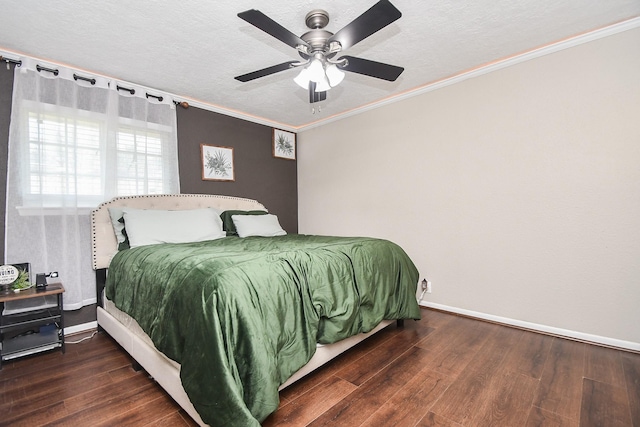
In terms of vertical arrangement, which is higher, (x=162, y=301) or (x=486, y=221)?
(x=486, y=221)

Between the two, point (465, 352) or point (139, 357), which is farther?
point (465, 352)

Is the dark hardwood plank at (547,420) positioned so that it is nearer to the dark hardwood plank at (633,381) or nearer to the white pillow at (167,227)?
the dark hardwood plank at (633,381)

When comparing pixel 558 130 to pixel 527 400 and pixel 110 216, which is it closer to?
pixel 527 400

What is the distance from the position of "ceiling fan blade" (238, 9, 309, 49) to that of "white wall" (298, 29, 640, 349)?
1.97 m

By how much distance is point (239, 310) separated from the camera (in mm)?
1310

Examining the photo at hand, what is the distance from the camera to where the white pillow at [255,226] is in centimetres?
313

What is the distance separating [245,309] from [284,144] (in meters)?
3.48

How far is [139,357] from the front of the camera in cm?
186

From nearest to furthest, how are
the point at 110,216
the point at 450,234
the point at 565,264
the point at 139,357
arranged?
1. the point at 139,357
2. the point at 565,264
3. the point at 110,216
4. the point at 450,234

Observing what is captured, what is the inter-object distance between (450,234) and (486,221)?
367 millimetres

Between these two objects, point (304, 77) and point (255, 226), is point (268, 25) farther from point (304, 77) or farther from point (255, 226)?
point (255, 226)

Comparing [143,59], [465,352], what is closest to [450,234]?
[465,352]

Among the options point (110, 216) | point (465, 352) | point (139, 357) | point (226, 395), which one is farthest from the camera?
point (110, 216)

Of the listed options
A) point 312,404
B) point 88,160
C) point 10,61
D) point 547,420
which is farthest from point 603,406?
point 10,61
